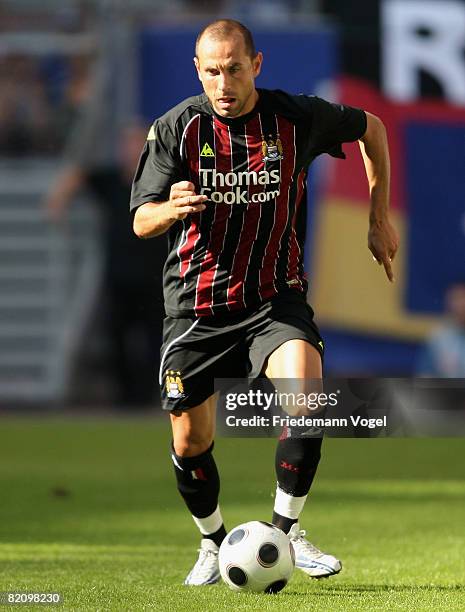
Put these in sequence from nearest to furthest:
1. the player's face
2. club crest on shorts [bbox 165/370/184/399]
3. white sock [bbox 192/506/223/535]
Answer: the player's face, club crest on shorts [bbox 165/370/184/399], white sock [bbox 192/506/223/535]

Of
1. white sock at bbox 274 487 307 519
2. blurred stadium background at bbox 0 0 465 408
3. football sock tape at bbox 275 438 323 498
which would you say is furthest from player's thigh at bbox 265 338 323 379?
blurred stadium background at bbox 0 0 465 408

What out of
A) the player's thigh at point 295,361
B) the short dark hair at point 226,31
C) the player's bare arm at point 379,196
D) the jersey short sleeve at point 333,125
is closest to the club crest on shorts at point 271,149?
the jersey short sleeve at point 333,125

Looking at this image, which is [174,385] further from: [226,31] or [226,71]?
[226,31]

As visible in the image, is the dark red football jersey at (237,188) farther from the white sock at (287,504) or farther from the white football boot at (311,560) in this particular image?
the white football boot at (311,560)

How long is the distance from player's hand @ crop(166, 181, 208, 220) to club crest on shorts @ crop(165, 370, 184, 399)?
2.89 ft

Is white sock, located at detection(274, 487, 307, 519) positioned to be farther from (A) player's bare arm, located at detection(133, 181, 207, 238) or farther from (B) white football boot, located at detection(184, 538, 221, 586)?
(A) player's bare arm, located at detection(133, 181, 207, 238)

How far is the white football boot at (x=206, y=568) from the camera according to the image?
6062mm

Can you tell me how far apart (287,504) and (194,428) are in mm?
524

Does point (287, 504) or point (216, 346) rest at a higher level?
point (216, 346)

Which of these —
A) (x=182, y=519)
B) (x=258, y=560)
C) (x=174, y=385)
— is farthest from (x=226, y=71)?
(x=182, y=519)

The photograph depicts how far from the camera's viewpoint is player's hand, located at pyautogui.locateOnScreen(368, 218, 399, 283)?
246 inches

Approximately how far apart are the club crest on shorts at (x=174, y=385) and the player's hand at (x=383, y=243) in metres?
0.99

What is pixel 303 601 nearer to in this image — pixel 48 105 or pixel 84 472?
pixel 84 472

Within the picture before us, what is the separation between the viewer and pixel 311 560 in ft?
19.9
